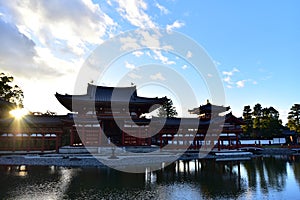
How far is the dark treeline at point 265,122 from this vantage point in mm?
53625

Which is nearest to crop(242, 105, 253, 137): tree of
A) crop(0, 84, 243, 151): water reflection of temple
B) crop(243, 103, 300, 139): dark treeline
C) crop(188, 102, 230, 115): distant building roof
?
crop(243, 103, 300, 139): dark treeline

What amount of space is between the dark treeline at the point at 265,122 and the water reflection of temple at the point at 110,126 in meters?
18.4

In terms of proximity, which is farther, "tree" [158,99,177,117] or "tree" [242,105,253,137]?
"tree" [158,99,177,117]

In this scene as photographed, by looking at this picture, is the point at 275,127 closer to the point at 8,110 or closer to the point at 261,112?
the point at 261,112

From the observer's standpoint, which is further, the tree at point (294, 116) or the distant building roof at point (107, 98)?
the tree at point (294, 116)

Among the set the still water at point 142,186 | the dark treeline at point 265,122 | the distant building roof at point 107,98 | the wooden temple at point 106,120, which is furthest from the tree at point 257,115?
the still water at point 142,186

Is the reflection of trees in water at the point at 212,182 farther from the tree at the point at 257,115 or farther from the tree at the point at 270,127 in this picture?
the tree at the point at 257,115

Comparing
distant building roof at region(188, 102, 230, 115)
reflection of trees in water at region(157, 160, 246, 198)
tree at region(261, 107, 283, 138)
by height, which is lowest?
reflection of trees in water at region(157, 160, 246, 198)

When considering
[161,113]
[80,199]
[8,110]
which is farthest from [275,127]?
[8,110]

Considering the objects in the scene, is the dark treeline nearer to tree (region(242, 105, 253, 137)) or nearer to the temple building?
tree (region(242, 105, 253, 137))

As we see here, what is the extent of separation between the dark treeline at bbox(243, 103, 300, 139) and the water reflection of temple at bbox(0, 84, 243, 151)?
18.4 meters

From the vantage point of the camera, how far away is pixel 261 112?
60.3m

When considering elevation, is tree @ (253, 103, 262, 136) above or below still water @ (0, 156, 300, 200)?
above

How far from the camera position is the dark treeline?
53625 mm
